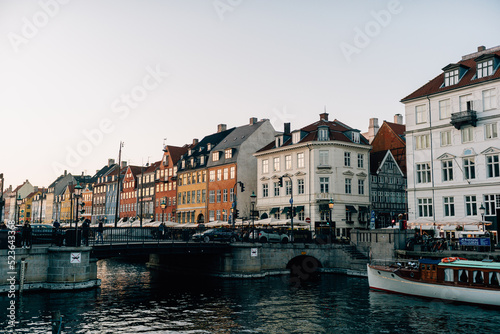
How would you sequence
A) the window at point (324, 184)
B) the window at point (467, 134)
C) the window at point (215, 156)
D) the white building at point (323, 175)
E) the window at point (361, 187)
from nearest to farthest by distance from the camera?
1. the window at point (467, 134)
2. the white building at point (323, 175)
3. the window at point (324, 184)
4. the window at point (361, 187)
5. the window at point (215, 156)

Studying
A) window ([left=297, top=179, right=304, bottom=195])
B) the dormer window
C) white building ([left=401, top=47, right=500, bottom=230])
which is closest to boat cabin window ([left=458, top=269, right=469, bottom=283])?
white building ([left=401, top=47, right=500, bottom=230])

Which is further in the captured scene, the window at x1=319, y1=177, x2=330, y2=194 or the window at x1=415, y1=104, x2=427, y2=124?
the window at x1=319, y1=177, x2=330, y2=194

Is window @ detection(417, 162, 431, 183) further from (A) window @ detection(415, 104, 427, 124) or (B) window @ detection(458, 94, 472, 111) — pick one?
(B) window @ detection(458, 94, 472, 111)

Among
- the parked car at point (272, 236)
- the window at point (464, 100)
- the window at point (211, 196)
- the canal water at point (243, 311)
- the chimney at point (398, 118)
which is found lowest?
the canal water at point (243, 311)

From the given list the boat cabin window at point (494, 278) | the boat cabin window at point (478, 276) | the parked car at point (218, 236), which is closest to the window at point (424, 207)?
the parked car at point (218, 236)

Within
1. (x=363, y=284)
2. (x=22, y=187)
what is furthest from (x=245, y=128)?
(x=22, y=187)

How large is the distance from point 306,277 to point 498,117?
22946 mm

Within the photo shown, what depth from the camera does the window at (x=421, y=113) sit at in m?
51.0

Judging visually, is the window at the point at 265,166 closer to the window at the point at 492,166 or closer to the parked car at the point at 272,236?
the parked car at the point at 272,236

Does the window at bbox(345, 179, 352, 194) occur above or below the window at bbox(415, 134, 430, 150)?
below

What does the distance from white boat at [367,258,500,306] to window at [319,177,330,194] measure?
25242mm

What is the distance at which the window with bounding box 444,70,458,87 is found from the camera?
1924 inches

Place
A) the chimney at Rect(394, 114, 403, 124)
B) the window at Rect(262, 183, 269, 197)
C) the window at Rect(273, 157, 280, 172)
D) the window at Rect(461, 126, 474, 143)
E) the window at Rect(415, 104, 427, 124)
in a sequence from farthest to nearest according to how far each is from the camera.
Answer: the chimney at Rect(394, 114, 403, 124), the window at Rect(262, 183, 269, 197), the window at Rect(273, 157, 280, 172), the window at Rect(415, 104, 427, 124), the window at Rect(461, 126, 474, 143)

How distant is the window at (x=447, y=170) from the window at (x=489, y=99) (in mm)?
6340
